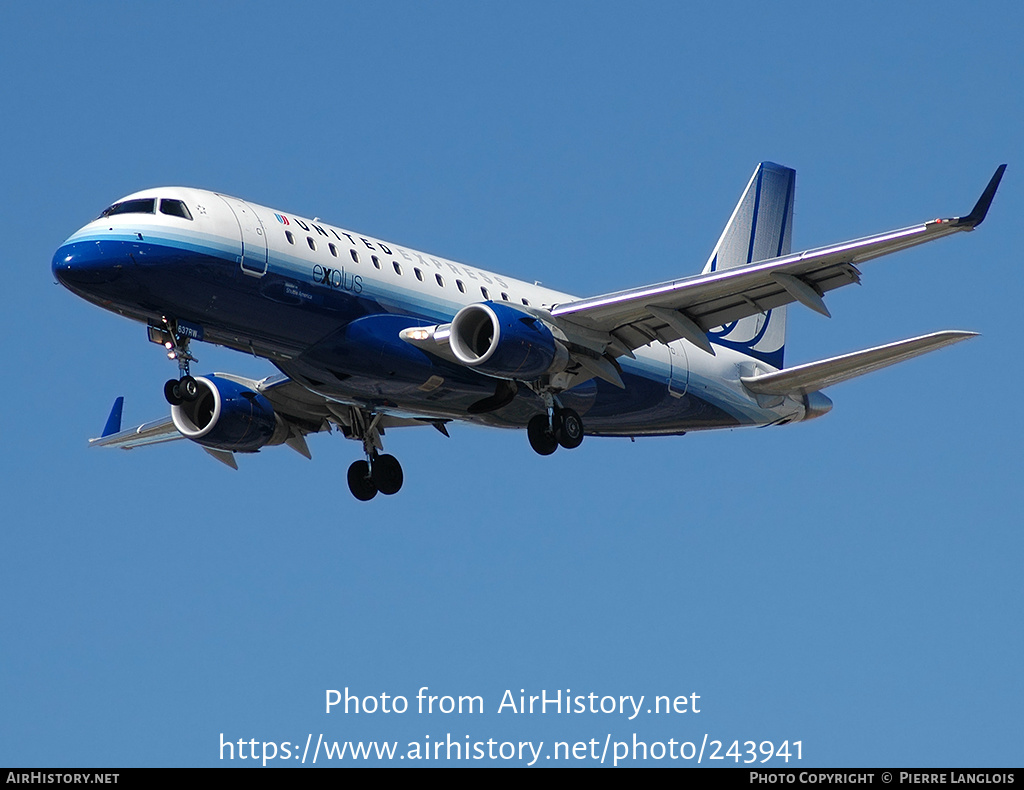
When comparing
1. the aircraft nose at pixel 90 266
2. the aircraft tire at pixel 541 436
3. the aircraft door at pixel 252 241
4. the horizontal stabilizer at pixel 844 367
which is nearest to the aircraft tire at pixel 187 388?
the aircraft door at pixel 252 241

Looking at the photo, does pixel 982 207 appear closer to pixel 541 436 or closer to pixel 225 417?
pixel 541 436

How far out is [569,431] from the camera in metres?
36.4

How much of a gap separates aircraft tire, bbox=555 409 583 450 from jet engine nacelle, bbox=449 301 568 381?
6.05 feet

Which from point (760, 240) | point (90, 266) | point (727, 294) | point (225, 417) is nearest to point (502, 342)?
point (727, 294)

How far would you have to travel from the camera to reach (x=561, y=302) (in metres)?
39.1

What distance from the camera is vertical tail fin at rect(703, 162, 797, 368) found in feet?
141

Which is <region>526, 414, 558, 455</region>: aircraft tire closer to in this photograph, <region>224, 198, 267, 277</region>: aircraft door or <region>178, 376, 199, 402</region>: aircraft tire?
<region>224, 198, 267, 277</region>: aircraft door

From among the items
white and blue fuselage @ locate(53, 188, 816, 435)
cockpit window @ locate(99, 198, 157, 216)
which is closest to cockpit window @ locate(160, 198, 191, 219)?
white and blue fuselage @ locate(53, 188, 816, 435)

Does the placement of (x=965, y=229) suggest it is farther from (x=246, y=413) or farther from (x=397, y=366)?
(x=246, y=413)

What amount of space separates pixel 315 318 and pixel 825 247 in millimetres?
10404

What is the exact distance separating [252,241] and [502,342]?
5558mm
